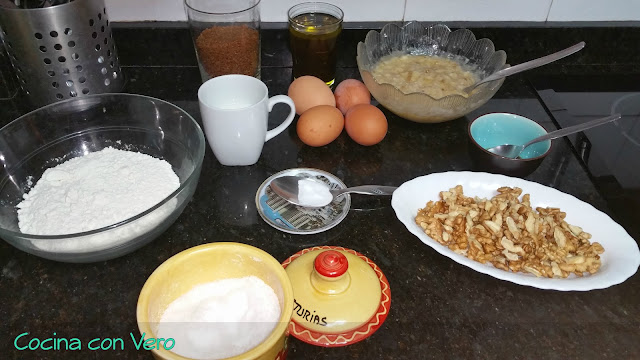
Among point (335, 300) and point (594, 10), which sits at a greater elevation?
point (594, 10)

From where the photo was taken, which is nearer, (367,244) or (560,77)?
(367,244)

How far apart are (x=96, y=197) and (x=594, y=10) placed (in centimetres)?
119

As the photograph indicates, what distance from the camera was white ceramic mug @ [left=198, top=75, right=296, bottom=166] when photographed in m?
0.86

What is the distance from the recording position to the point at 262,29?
118 centimetres

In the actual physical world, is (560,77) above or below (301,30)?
below

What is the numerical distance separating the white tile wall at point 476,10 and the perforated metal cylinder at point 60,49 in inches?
27.0

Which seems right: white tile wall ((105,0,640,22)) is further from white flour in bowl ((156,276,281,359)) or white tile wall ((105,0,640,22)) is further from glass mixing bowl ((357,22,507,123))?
white flour in bowl ((156,276,281,359))

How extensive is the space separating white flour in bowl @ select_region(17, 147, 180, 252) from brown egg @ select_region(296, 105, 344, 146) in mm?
256

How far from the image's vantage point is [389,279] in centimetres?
76

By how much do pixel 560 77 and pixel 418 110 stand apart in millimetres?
464

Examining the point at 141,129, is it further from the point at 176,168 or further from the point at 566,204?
the point at 566,204

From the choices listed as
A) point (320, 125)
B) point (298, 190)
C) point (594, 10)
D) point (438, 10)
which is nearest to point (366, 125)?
point (320, 125)

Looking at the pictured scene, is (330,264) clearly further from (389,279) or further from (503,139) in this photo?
(503,139)

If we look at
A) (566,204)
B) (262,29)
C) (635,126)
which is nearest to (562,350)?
(566,204)
